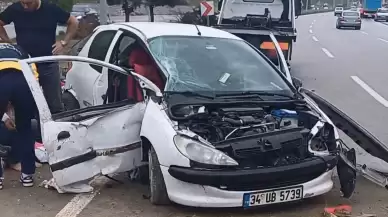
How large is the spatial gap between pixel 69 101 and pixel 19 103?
65.5 inches

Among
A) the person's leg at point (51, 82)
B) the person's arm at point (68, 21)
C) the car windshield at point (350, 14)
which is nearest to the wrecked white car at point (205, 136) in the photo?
the person's leg at point (51, 82)

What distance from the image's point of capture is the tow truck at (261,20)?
13.4 metres

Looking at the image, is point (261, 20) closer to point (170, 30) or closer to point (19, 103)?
point (170, 30)

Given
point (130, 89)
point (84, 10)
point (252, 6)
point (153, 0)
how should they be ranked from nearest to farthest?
1. point (130, 89)
2. point (252, 6)
3. point (153, 0)
4. point (84, 10)

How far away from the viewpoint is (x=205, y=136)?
536 centimetres

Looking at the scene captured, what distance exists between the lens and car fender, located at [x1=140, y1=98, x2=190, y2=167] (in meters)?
5.13

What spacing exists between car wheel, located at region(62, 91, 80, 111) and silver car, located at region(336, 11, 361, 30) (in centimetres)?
4233

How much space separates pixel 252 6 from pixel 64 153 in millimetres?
11580

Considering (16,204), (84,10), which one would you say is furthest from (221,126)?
(84,10)

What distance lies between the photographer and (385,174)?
6398 millimetres

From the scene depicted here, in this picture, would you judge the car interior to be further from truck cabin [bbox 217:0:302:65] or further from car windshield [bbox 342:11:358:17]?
car windshield [bbox 342:11:358:17]

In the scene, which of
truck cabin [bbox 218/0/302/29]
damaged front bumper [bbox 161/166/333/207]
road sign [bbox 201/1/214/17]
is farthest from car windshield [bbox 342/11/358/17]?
damaged front bumper [bbox 161/166/333/207]

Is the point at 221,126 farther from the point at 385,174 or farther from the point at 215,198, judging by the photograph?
the point at 385,174

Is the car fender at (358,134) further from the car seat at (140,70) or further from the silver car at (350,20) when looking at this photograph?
the silver car at (350,20)
